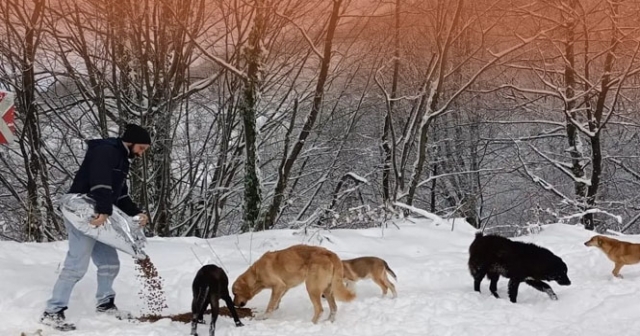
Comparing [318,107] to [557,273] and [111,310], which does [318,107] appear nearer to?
[557,273]

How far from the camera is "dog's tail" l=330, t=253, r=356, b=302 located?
19.9ft

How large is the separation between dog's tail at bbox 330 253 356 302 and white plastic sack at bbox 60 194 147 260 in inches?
77.7

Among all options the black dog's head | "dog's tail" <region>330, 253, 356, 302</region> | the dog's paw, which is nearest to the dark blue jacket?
the dog's paw

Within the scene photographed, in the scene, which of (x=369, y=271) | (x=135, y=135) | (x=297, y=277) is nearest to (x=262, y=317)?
(x=297, y=277)

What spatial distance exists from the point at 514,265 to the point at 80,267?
4.75m

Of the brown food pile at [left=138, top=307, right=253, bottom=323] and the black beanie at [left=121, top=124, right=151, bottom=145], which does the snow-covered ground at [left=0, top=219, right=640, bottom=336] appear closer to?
the brown food pile at [left=138, top=307, right=253, bottom=323]

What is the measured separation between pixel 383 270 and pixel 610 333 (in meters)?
2.43

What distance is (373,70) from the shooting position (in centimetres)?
1786

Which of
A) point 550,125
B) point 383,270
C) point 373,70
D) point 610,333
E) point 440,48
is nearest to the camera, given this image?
point 610,333

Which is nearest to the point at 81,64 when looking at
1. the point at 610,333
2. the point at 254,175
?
the point at 254,175

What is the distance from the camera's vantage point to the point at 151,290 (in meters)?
6.41

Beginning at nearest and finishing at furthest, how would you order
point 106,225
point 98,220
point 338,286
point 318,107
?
point 98,220 < point 106,225 < point 338,286 < point 318,107

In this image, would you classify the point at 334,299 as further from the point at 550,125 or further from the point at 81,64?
the point at 550,125

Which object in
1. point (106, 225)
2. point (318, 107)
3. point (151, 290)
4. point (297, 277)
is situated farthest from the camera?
point (318, 107)
